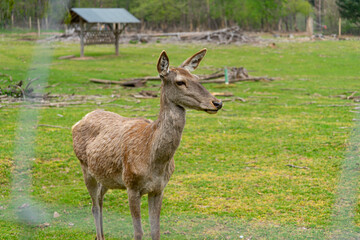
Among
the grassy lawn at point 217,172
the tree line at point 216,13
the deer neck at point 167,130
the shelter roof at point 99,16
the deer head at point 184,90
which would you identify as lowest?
the grassy lawn at point 217,172

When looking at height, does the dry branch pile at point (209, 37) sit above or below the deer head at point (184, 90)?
above

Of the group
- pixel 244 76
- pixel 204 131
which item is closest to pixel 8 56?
pixel 244 76

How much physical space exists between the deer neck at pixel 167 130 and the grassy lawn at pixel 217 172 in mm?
1253

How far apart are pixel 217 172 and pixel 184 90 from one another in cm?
502

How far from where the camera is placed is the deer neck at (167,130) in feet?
15.3

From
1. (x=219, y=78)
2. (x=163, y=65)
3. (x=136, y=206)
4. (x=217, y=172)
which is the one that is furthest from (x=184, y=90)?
(x=219, y=78)

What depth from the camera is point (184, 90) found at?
4.59 m

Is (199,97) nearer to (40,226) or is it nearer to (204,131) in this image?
(40,226)

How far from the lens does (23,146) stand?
34.4 feet

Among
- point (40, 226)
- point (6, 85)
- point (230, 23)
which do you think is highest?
point (230, 23)

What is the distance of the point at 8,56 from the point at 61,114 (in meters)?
17.6

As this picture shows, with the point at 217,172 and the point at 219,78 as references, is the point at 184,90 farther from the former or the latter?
the point at 219,78

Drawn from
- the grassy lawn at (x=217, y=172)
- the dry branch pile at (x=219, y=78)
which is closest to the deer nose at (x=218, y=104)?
the grassy lawn at (x=217, y=172)

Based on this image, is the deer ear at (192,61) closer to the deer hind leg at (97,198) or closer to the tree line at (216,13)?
the deer hind leg at (97,198)
